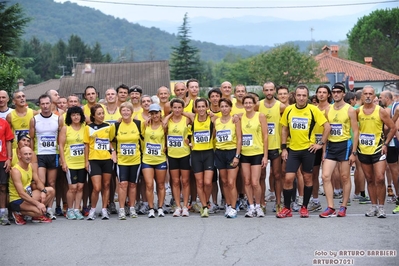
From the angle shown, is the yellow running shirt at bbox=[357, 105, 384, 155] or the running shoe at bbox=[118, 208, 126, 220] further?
the running shoe at bbox=[118, 208, 126, 220]

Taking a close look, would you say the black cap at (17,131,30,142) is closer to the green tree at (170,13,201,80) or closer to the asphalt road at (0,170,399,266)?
the asphalt road at (0,170,399,266)

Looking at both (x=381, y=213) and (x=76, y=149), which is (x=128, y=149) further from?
(x=381, y=213)

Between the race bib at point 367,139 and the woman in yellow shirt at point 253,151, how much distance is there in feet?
5.29

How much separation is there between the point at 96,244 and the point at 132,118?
322cm

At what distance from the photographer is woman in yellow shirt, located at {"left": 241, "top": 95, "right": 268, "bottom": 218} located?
11117 mm

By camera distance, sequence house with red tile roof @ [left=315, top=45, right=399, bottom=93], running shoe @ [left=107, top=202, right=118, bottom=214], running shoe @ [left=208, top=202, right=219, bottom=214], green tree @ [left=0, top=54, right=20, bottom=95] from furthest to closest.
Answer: house with red tile roof @ [left=315, top=45, right=399, bottom=93], green tree @ [left=0, top=54, right=20, bottom=95], running shoe @ [left=107, top=202, right=118, bottom=214], running shoe @ [left=208, top=202, right=219, bottom=214]

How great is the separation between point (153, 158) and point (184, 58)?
83.9 meters

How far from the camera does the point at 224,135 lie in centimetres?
1117

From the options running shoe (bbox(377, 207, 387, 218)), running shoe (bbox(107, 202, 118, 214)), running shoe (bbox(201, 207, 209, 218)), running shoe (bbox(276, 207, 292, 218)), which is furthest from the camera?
running shoe (bbox(107, 202, 118, 214))

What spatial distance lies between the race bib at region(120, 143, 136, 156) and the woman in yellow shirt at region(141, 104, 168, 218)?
0.72ft

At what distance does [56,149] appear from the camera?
11.5m

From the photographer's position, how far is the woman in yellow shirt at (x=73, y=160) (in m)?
11.3

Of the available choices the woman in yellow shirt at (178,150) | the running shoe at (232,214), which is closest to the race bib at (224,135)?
the woman in yellow shirt at (178,150)

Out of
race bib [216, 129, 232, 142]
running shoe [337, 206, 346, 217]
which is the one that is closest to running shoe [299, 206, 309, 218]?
running shoe [337, 206, 346, 217]
